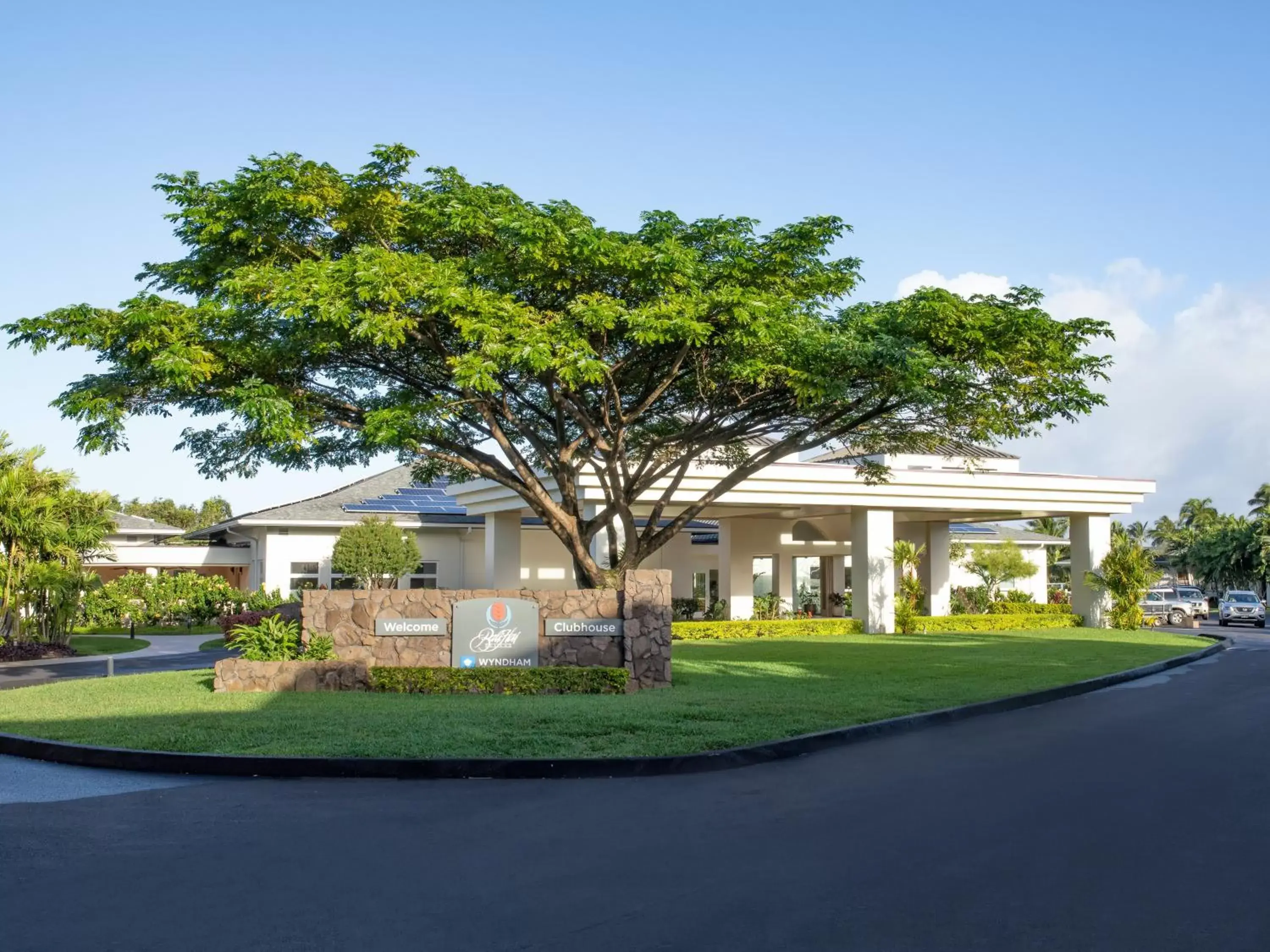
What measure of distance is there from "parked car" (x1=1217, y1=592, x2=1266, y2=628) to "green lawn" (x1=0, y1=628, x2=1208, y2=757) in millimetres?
32299

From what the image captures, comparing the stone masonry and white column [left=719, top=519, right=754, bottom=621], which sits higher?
white column [left=719, top=519, right=754, bottom=621]

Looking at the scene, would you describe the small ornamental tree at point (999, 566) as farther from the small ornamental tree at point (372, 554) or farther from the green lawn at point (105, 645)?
→ the green lawn at point (105, 645)

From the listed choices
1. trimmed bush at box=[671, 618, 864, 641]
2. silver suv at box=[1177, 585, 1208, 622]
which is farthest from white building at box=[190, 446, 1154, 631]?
silver suv at box=[1177, 585, 1208, 622]

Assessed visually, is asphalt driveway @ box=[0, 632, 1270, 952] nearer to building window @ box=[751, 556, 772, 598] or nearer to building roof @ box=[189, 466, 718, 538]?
building roof @ box=[189, 466, 718, 538]

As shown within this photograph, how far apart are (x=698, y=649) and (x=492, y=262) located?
12.2 m

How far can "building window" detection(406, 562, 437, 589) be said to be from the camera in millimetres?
40500

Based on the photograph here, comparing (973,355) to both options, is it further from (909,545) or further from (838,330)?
(909,545)

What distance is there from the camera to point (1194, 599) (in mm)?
52938

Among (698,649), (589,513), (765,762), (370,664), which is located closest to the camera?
(765,762)

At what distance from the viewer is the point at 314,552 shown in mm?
39094

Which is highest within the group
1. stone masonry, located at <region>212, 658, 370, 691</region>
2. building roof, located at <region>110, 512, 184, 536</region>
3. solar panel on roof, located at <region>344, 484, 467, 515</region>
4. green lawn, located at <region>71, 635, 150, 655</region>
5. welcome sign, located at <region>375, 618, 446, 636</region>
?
solar panel on roof, located at <region>344, 484, 467, 515</region>

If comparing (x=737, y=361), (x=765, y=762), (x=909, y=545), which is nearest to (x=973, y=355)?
(x=737, y=361)

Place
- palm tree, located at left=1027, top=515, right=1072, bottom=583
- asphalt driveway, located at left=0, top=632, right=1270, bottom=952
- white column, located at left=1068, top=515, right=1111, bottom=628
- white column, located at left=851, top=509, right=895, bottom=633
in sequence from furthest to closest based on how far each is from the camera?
palm tree, located at left=1027, top=515, right=1072, bottom=583
white column, located at left=1068, top=515, right=1111, bottom=628
white column, located at left=851, top=509, right=895, bottom=633
asphalt driveway, located at left=0, top=632, right=1270, bottom=952

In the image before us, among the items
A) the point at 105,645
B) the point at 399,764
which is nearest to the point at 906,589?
the point at 105,645
